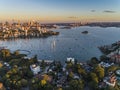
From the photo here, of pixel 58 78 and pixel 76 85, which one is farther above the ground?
pixel 76 85

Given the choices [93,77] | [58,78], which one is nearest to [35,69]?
[58,78]

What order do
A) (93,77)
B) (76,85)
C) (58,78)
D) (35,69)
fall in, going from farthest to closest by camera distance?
1. (35,69)
2. (58,78)
3. (93,77)
4. (76,85)

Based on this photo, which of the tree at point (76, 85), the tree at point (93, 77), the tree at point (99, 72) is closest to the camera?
the tree at point (76, 85)

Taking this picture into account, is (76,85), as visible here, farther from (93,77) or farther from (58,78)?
(58,78)

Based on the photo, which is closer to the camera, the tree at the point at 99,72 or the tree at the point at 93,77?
the tree at the point at 93,77

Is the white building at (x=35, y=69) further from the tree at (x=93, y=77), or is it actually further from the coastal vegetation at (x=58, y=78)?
the tree at (x=93, y=77)

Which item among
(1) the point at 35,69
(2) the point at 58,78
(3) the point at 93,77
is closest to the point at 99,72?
(3) the point at 93,77

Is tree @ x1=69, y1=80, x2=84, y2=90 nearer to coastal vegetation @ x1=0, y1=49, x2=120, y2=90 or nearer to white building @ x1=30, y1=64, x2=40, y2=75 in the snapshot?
coastal vegetation @ x1=0, y1=49, x2=120, y2=90

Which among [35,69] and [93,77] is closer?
[93,77]

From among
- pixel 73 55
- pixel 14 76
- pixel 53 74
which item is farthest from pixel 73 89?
Answer: pixel 73 55

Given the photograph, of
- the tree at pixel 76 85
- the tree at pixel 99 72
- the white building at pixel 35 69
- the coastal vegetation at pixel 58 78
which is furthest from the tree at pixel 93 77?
the white building at pixel 35 69

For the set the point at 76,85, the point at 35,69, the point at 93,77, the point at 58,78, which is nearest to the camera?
the point at 76,85

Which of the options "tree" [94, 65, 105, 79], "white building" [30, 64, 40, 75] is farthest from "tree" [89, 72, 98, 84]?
"white building" [30, 64, 40, 75]
